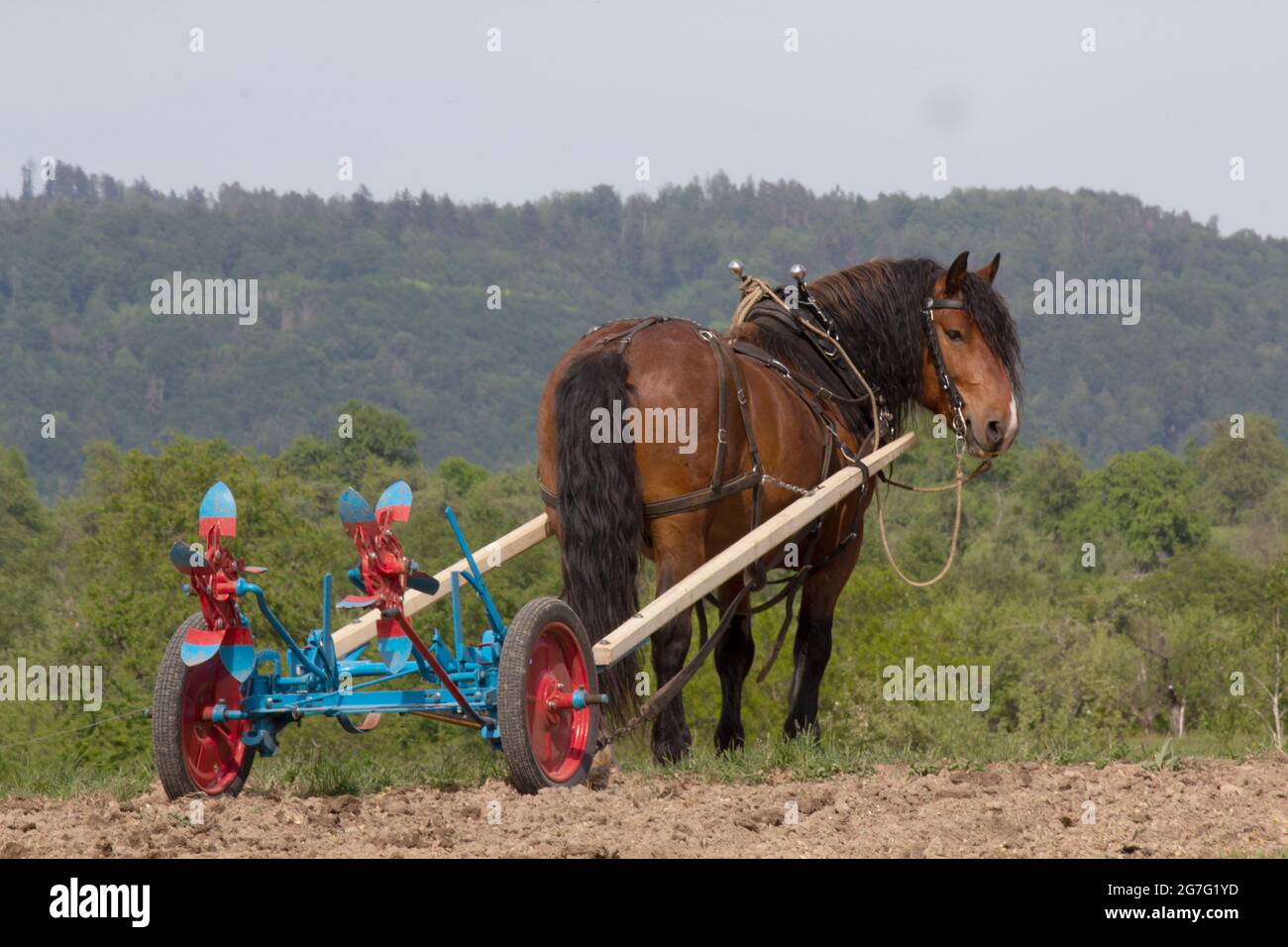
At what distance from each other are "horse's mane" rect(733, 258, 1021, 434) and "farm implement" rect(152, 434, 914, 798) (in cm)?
284

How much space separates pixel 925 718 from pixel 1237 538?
56120 millimetres

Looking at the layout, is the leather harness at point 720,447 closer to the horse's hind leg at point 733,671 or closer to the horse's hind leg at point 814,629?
the horse's hind leg at point 733,671

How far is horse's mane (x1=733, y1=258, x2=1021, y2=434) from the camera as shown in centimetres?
912

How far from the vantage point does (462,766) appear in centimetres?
731

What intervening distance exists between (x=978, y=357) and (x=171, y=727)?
4.98 m

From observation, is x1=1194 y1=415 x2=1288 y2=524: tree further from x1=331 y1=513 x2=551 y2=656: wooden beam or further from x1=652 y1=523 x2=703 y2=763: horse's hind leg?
x1=652 y1=523 x2=703 y2=763: horse's hind leg

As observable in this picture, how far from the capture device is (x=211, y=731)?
245 inches

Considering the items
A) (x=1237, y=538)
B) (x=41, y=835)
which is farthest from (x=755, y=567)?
(x=1237, y=538)

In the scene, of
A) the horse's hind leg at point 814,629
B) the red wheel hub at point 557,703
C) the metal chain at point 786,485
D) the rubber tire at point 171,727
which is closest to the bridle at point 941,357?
the horse's hind leg at point 814,629

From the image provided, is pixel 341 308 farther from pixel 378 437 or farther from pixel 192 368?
pixel 378 437

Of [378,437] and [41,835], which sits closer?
[41,835]


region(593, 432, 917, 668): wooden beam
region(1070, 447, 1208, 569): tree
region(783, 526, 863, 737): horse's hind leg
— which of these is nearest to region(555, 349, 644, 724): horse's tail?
region(593, 432, 917, 668): wooden beam

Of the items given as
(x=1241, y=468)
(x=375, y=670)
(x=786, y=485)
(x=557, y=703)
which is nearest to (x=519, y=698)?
(x=557, y=703)

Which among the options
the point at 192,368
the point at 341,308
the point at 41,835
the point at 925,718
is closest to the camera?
the point at 41,835
